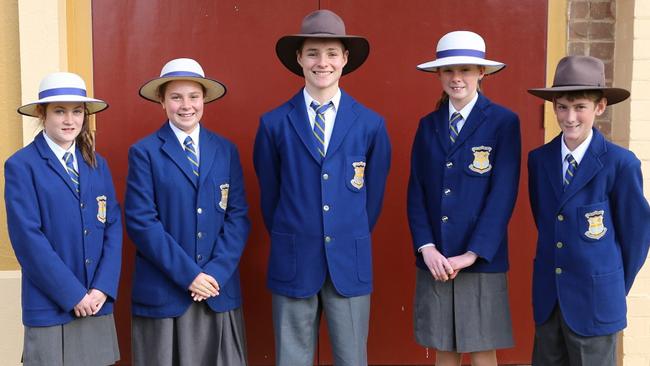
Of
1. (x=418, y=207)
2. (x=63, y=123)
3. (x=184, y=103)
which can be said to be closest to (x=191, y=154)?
(x=184, y=103)

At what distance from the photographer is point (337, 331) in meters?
3.33

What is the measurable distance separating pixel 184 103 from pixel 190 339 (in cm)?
111

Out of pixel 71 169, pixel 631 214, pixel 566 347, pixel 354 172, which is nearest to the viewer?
pixel 631 214

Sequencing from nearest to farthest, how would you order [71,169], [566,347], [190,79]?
[566,347] → [71,169] → [190,79]

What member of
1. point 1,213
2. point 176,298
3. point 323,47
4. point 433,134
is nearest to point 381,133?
point 433,134

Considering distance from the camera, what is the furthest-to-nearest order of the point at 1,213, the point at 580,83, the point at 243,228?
the point at 1,213 → the point at 243,228 → the point at 580,83

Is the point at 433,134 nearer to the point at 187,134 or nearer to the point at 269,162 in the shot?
the point at 269,162

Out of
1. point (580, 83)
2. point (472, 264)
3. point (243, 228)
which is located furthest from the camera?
point (243, 228)

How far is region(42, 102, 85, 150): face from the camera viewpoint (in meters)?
3.22

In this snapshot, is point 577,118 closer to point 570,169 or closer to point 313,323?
point 570,169

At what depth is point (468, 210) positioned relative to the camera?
10.8 ft

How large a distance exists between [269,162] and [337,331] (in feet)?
2.81

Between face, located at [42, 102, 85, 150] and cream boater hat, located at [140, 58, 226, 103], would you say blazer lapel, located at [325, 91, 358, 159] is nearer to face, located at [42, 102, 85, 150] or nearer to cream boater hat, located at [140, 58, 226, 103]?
cream boater hat, located at [140, 58, 226, 103]

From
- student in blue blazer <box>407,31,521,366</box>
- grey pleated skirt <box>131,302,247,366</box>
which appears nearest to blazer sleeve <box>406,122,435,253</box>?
student in blue blazer <box>407,31,521,366</box>
